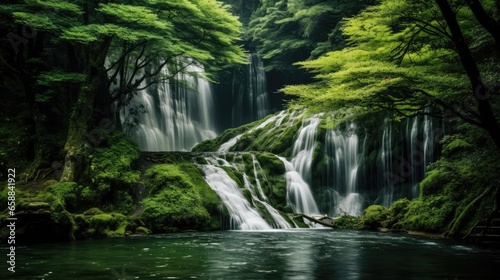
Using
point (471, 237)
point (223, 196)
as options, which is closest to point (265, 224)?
point (223, 196)

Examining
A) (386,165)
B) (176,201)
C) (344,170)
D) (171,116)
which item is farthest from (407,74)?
(171,116)

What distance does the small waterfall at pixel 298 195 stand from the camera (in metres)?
20.6

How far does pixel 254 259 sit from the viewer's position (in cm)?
867

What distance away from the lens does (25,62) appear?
706 inches

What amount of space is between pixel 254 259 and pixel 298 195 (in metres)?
12.4

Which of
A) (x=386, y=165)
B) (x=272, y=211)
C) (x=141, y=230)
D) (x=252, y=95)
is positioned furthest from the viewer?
(x=252, y=95)

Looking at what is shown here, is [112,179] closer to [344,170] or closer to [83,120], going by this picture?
[83,120]

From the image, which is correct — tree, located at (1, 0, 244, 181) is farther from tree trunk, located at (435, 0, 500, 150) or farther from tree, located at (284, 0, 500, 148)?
tree trunk, located at (435, 0, 500, 150)

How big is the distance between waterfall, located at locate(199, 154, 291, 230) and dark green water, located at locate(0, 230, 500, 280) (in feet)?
14.5

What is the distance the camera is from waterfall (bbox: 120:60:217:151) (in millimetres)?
28969

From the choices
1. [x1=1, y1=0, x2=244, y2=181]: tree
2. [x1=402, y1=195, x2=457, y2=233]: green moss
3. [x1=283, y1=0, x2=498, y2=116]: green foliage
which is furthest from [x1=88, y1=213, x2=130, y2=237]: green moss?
[x1=402, y1=195, x2=457, y2=233]: green moss

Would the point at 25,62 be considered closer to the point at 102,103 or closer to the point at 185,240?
the point at 102,103

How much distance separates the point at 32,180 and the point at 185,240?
7.09 m

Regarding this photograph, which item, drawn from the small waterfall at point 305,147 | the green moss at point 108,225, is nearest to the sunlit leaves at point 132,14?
the green moss at point 108,225
